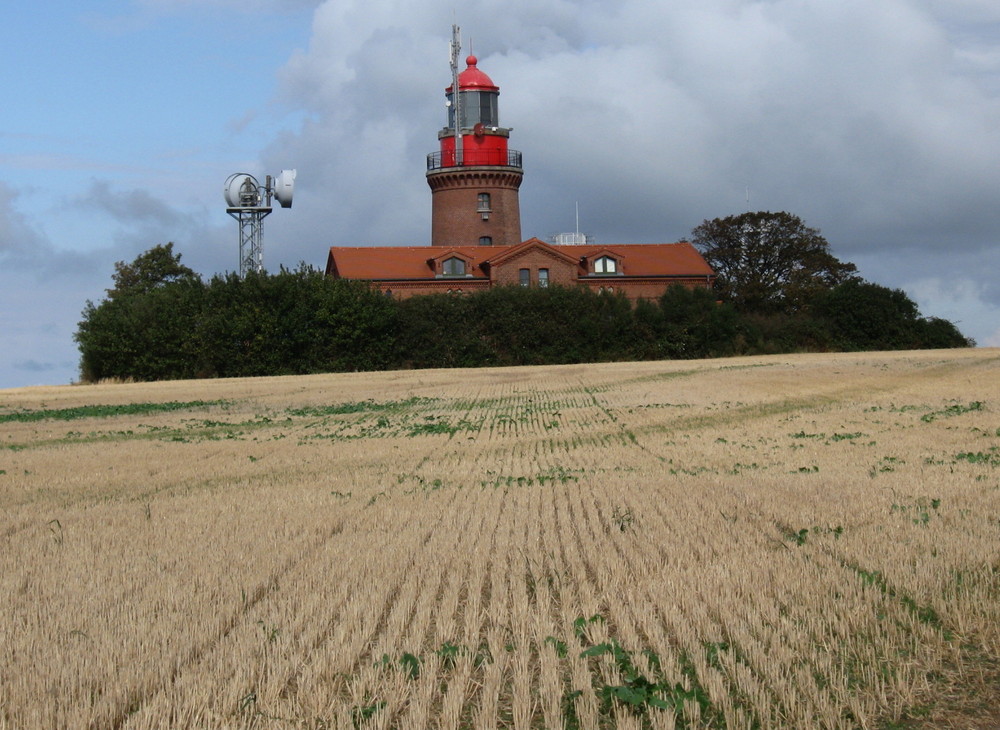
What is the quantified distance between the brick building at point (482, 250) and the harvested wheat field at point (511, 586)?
62.6m

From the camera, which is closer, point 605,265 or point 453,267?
point 453,267

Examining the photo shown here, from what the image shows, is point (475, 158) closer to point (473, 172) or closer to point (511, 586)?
point (473, 172)

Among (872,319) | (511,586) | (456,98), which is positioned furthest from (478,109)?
(511,586)

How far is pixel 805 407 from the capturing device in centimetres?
3231

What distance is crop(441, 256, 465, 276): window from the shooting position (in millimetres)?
84562

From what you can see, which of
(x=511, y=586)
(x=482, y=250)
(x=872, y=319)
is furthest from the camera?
(x=482, y=250)

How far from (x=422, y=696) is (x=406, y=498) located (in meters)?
8.49

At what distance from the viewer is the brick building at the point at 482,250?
84.3 m

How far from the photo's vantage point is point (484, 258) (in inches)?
3374

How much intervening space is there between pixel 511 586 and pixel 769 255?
3492 inches

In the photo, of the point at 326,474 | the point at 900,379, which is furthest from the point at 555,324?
the point at 326,474

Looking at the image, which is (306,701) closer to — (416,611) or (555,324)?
(416,611)

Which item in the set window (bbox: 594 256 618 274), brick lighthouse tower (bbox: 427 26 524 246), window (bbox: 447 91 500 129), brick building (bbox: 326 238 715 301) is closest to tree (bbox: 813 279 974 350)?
brick building (bbox: 326 238 715 301)

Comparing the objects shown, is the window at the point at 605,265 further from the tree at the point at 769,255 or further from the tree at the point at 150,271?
the tree at the point at 150,271
